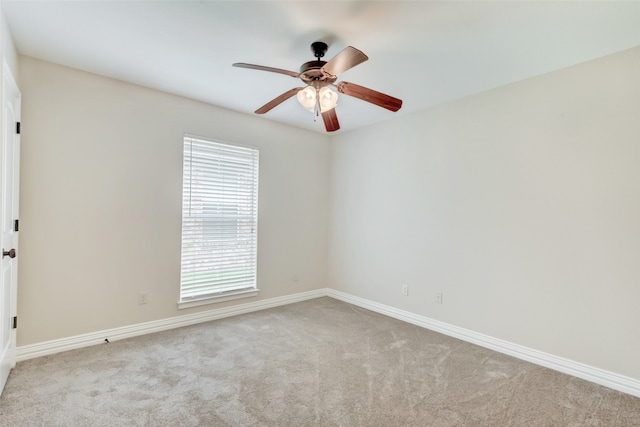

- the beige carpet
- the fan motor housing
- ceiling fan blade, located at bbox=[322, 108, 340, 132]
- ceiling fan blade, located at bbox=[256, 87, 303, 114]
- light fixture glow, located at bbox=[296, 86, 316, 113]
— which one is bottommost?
the beige carpet

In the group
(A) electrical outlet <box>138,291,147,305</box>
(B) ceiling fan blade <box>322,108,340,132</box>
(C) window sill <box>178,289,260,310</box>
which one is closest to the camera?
(B) ceiling fan blade <box>322,108,340,132</box>

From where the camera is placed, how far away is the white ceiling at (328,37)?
6.26ft

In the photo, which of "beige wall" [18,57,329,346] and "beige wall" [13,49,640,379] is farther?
"beige wall" [18,57,329,346]

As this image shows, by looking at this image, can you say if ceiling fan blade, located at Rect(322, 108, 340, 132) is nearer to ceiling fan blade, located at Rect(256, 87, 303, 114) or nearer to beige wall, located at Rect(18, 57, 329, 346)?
ceiling fan blade, located at Rect(256, 87, 303, 114)

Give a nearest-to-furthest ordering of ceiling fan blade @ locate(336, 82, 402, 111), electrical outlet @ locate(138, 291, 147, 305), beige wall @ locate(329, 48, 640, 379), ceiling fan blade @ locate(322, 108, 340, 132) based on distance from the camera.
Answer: ceiling fan blade @ locate(336, 82, 402, 111) < beige wall @ locate(329, 48, 640, 379) < ceiling fan blade @ locate(322, 108, 340, 132) < electrical outlet @ locate(138, 291, 147, 305)

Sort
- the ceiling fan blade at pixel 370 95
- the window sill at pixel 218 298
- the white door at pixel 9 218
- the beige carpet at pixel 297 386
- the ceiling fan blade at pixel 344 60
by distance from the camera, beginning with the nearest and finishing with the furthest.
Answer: the ceiling fan blade at pixel 344 60
the beige carpet at pixel 297 386
the white door at pixel 9 218
the ceiling fan blade at pixel 370 95
the window sill at pixel 218 298

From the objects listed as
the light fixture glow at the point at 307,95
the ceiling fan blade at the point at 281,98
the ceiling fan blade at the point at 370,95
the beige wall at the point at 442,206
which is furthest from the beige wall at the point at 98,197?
the ceiling fan blade at the point at 370,95

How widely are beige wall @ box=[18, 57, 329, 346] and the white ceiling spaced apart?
12.1 inches

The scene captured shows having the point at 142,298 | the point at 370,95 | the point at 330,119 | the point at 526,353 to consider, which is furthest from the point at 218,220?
the point at 526,353

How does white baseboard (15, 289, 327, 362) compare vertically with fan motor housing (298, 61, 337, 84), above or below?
below

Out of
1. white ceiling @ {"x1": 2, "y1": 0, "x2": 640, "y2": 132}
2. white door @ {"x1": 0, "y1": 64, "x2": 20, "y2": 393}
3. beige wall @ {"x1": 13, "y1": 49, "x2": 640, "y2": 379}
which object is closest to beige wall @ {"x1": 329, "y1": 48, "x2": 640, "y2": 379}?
beige wall @ {"x1": 13, "y1": 49, "x2": 640, "y2": 379}

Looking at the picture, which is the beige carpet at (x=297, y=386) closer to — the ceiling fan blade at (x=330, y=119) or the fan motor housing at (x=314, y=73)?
the ceiling fan blade at (x=330, y=119)

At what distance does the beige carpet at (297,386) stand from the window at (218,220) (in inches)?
26.3

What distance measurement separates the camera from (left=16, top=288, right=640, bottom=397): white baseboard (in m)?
2.36
